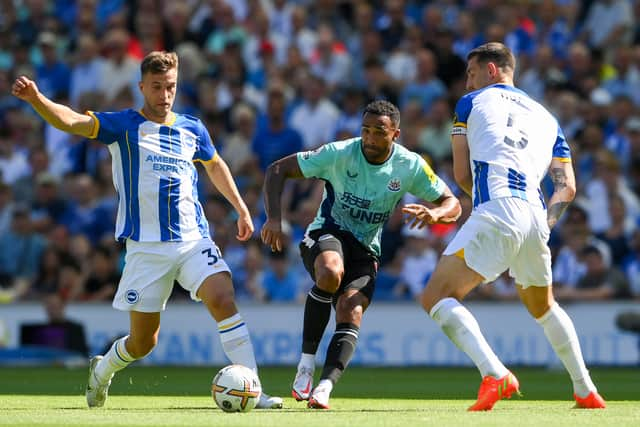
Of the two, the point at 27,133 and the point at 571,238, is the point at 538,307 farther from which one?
the point at 27,133

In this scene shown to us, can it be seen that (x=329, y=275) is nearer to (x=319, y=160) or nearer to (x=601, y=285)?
(x=319, y=160)

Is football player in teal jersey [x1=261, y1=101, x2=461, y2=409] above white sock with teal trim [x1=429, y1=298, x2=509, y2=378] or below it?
above

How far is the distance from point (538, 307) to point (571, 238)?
24.9ft

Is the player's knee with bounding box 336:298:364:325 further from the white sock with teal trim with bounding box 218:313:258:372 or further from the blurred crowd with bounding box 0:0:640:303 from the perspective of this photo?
the blurred crowd with bounding box 0:0:640:303

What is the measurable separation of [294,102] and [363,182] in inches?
398

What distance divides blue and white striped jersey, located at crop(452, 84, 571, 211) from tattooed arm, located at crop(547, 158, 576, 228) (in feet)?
0.28

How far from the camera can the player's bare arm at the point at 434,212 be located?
28.0ft

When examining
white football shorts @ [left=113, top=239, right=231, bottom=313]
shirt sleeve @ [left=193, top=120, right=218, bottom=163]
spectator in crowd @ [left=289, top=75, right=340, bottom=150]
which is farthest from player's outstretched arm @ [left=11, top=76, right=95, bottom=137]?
spectator in crowd @ [left=289, top=75, right=340, bottom=150]

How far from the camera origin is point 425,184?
9555 mm

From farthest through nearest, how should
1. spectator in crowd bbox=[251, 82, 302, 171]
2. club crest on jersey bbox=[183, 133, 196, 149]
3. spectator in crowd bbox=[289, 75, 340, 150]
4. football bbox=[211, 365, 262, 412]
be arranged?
spectator in crowd bbox=[289, 75, 340, 150] → spectator in crowd bbox=[251, 82, 302, 171] → club crest on jersey bbox=[183, 133, 196, 149] → football bbox=[211, 365, 262, 412]

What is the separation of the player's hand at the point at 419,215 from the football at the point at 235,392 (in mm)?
1530

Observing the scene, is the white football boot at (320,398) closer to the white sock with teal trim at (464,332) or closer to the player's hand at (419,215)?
the white sock with teal trim at (464,332)

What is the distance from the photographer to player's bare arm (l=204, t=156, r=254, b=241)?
9297mm

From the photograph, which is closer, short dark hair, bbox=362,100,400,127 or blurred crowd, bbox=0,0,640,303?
short dark hair, bbox=362,100,400,127
